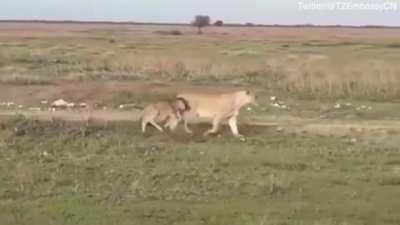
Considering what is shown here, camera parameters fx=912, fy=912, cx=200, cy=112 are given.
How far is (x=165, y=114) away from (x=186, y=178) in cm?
571

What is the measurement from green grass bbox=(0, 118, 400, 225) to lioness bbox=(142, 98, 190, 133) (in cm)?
32

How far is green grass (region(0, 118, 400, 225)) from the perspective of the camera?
1066 cm

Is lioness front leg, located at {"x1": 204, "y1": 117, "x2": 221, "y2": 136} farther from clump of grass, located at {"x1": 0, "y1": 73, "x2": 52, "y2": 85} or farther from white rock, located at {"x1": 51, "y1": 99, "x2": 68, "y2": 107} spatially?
clump of grass, located at {"x1": 0, "y1": 73, "x2": 52, "y2": 85}

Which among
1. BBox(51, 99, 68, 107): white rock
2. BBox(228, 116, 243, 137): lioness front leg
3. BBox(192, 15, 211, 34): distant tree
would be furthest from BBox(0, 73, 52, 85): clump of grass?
BBox(192, 15, 211, 34): distant tree

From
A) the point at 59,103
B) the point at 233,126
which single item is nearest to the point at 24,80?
the point at 59,103

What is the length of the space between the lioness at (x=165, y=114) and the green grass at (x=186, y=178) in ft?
1.06


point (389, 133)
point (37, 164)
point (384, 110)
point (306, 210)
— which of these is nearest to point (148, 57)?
point (384, 110)

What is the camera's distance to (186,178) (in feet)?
42.7

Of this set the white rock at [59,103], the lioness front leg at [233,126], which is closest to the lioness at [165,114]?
the lioness front leg at [233,126]

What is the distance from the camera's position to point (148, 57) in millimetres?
40875

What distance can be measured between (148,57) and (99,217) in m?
30.7

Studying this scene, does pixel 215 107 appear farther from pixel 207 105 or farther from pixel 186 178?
pixel 186 178

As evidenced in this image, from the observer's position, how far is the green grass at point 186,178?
1066 cm

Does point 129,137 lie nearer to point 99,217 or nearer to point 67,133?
point 67,133
